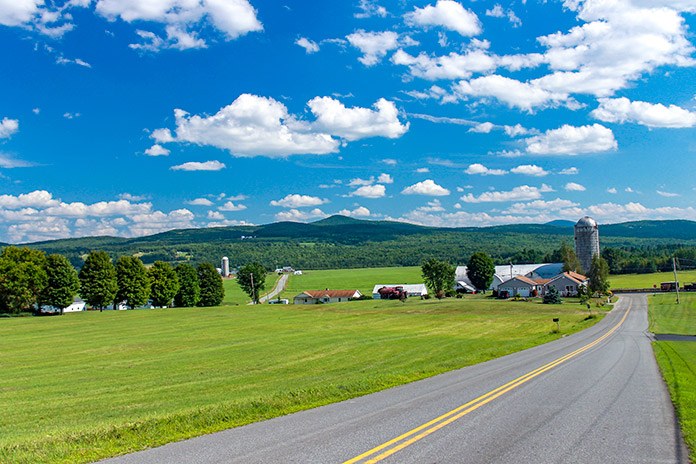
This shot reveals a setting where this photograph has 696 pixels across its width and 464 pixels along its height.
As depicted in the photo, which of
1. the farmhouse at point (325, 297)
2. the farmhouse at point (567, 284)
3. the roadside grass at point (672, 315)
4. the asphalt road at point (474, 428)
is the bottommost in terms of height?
the farmhouse at point (325, 297)

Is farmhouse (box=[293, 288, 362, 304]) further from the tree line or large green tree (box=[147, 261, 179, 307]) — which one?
large green tree (box=[147, 261, 179, 307])

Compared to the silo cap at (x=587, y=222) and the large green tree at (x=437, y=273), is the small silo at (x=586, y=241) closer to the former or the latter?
the silo cap at (x=587, y=222)

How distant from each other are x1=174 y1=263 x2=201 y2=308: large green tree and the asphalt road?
8618cm

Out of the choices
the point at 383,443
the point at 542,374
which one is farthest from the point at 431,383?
the point at 383,443

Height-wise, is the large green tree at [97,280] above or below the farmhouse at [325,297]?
above

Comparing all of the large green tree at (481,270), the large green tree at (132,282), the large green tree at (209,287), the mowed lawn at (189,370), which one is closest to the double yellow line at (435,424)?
the mowed lawn at (189,370)

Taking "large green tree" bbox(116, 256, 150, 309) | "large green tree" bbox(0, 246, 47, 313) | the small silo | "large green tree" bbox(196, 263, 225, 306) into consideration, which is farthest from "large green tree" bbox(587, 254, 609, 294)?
"large green tree" bbox(0, 246, 47, 313)

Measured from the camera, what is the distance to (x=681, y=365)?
21062 millimetres

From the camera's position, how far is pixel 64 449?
9.42 metres

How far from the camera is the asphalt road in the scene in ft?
28.1

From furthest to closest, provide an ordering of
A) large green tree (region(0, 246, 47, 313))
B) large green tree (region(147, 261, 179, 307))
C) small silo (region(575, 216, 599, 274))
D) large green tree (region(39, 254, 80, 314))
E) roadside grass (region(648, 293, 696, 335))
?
1. small silo (region(575, 216, 599, 274))
2. large green tree (region(147, 261, 179, 307))
3. large green tree (region(39, 254, 80, 314))
4. large green tree (region(0, 246, 47, 313))
5. roadside grass (region(648, 293, 696, 335))

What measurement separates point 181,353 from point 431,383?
20843mm

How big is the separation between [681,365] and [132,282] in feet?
260

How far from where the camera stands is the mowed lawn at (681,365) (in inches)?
432
